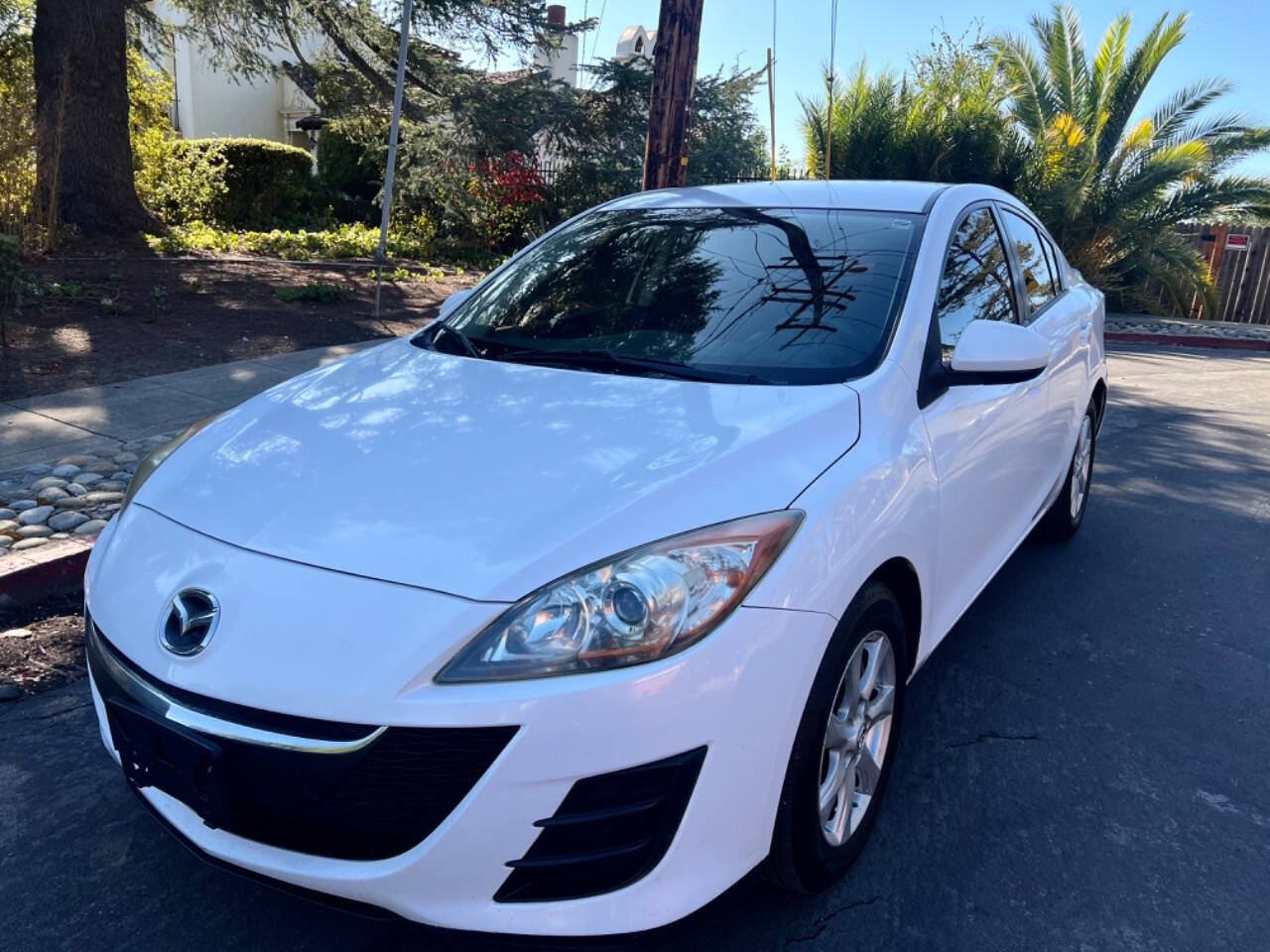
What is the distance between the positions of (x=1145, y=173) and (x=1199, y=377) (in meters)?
7.16

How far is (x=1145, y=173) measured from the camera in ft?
56.2

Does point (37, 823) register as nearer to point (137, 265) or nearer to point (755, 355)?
point (755, 355)

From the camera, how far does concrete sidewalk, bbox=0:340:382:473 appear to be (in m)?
5.56

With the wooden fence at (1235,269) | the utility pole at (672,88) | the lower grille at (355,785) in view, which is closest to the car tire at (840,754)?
the lower grille at (355,785)

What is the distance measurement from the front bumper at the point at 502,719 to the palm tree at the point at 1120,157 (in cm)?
1677

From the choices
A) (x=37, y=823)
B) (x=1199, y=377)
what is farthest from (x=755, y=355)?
(x=1199, y=377)

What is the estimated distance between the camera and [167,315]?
8789 mm

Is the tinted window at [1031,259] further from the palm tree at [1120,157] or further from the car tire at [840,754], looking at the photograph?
the palm tree at [1120,157]

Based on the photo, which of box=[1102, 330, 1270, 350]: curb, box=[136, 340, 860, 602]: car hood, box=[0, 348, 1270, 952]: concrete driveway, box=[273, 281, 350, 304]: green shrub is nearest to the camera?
box=[136, 340, 860, 602]: car hood

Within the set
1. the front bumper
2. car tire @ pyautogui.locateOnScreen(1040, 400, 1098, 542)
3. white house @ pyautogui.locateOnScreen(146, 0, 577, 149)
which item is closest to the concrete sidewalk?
the front bumper

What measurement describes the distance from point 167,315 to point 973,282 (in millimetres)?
7379

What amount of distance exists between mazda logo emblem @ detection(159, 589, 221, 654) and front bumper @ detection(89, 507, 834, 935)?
27 mm

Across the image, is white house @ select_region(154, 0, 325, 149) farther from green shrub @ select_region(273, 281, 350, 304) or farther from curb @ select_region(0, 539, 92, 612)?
curb @ select_region(0, 539, 92, 612)

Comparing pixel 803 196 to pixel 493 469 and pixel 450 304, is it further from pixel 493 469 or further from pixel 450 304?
pixel 493 469
